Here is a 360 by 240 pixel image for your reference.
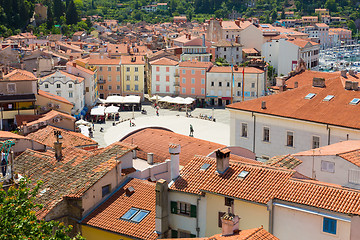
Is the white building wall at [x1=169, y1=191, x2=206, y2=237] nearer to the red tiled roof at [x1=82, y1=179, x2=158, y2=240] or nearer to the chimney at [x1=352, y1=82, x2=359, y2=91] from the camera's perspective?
the red tiled roof at [x1=82, y1=179, x2=158, y2=240]

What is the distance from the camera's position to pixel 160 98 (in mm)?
86688

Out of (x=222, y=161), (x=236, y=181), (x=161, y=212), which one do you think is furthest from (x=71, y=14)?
(x=236, y=181)

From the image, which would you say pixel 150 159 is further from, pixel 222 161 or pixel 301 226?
pixel 301 226

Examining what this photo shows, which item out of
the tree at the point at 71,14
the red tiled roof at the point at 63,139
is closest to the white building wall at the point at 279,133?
the red tiled roof at the point at 63,139

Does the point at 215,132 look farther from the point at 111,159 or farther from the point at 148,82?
the point at 111,159

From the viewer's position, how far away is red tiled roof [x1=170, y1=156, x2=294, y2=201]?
2039 cm

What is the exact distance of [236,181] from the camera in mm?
21219

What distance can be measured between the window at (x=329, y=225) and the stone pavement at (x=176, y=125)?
133 ft

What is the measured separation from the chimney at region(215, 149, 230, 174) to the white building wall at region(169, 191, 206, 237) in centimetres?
129

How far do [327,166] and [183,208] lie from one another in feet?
22.6

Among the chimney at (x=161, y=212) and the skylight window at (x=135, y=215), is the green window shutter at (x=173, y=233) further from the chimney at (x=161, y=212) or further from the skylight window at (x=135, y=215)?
the skylight window at (x=135, y=215)

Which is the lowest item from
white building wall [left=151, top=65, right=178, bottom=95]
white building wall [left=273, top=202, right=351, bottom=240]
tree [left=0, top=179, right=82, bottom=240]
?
white building wall [left=151, top=65, right=178, bottom=95]

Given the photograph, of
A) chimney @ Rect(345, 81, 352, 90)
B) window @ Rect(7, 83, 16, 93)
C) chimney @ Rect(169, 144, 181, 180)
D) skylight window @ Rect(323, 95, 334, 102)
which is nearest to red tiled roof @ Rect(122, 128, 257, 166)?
chimney @ Rect(169, 144, 181, 180)

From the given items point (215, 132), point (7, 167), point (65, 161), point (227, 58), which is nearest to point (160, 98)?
point (215, 132)
